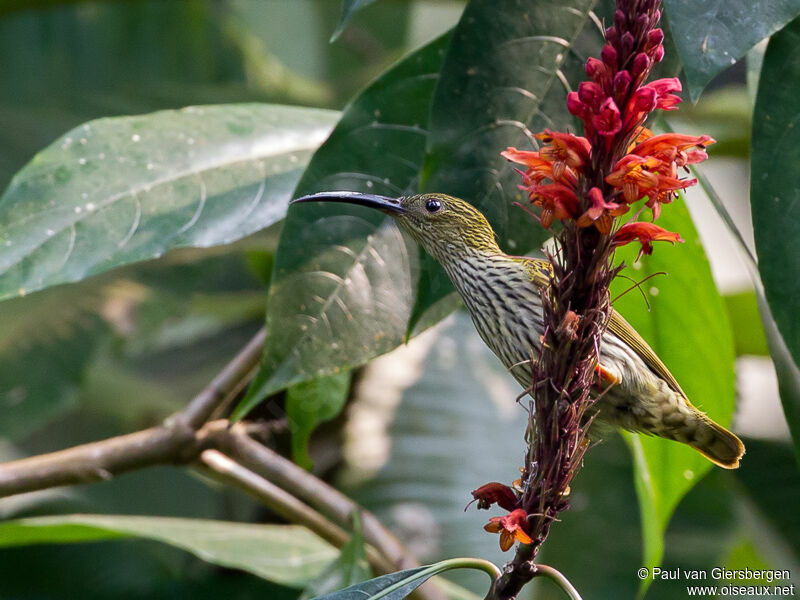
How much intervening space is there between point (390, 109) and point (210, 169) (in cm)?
49

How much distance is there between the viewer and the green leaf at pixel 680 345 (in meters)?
1.92

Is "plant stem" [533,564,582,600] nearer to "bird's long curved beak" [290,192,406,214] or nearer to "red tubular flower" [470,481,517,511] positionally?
"red tubular flower" [470,481,517,511]

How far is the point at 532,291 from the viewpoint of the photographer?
1.51 metres

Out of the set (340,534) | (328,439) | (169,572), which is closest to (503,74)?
(340,534)

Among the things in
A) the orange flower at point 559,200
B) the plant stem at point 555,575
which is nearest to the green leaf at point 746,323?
the plant stem at point 555,575

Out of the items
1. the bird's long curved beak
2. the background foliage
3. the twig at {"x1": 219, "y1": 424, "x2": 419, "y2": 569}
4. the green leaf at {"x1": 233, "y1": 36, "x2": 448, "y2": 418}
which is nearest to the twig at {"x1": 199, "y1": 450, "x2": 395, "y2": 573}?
the twig at {"x1": 219, "y1": 424, "x2": 419, "y2": 569}

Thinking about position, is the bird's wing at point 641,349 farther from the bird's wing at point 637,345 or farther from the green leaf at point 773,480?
the green leaf at point 773,480

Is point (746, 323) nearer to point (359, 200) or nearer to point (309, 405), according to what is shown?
point (309, 405)

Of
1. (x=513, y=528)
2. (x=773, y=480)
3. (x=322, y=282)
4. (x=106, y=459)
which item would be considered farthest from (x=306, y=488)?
(x=773, y=480)

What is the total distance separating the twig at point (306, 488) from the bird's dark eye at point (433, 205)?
2.80 feet

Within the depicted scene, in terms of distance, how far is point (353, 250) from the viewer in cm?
193

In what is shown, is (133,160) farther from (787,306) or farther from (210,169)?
(787,306)

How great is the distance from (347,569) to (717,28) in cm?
144

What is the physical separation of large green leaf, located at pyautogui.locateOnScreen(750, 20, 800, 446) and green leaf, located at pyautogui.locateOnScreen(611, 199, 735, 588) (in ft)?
1.06
